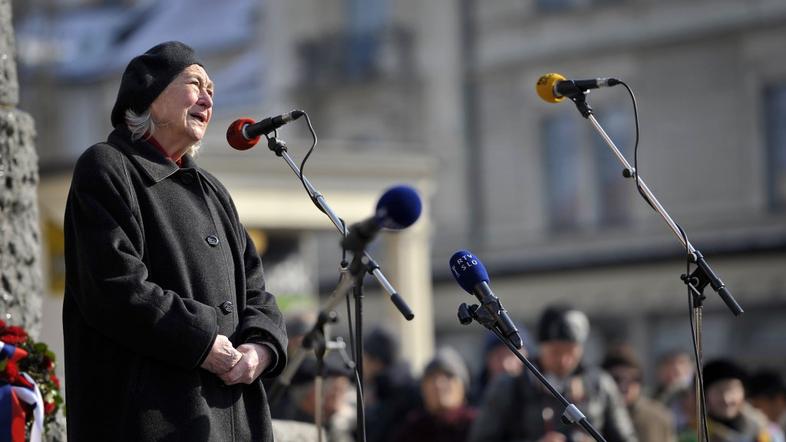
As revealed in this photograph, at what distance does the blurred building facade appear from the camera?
1077 inches

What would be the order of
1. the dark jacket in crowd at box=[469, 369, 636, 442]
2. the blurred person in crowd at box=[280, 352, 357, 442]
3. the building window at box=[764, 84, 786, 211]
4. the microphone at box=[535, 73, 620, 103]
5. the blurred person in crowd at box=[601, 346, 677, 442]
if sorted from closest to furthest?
the microphone at box=[535, 73, 620, 103] → the dark jacket in crowd at box=[469, 369, 636, 442] → the blurred person in crowd at box=[280, 352, 357, 442] → the blurred person in crowd at box=[601, 346, 677, 442] → the building window at box=[764, 84, 786, 211]

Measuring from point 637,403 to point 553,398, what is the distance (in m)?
2.56

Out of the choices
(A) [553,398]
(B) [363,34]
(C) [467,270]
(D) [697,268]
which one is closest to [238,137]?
(C) [467,270]

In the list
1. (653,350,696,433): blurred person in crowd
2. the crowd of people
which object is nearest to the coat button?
the crowd of people

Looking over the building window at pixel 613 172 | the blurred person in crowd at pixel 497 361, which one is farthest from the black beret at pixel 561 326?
the building window at pixel 613 172

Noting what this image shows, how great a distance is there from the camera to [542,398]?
29.1 feet

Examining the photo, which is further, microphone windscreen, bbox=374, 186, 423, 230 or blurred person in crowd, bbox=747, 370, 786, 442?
blurred person in crowd, bbox=747, 370, 786, 442

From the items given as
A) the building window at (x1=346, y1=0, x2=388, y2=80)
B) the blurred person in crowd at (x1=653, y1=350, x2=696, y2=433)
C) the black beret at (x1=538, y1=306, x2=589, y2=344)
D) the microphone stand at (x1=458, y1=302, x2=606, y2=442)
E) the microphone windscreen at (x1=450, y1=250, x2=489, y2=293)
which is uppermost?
the building window at (x1=346, y1=0, x2=388, y2=80)

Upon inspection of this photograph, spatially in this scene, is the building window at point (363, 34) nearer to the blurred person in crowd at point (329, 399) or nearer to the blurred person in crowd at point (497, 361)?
the blurred person in crowd at point (497, 361)

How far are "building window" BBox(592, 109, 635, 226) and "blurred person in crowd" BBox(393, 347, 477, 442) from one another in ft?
60.8

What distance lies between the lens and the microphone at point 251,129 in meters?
5.80

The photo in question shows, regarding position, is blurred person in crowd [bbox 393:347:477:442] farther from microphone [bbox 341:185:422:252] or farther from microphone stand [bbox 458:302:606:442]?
microphone [bbox 341:185:422:252]

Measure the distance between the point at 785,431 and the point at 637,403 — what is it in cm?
110

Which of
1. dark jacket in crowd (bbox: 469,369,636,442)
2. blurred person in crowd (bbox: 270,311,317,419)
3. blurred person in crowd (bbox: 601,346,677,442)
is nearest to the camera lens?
dark jacket in crowd (bbox: 469,369,636,442)
